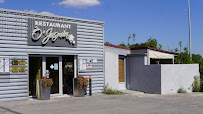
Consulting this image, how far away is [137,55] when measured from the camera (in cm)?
1666

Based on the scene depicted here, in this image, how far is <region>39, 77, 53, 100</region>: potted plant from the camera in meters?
11.7

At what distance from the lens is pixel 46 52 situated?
12.4 meters

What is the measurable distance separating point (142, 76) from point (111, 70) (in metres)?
2.46

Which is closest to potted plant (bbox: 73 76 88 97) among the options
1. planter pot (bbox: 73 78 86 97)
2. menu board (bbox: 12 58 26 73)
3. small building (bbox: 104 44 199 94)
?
planter pot (bbox: 73 78 86 97)

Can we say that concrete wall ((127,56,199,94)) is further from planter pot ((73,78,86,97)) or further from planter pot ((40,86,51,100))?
planter pot ((40,86,51,100))

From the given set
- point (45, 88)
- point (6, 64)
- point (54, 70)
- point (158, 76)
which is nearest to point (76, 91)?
point (54, 70)

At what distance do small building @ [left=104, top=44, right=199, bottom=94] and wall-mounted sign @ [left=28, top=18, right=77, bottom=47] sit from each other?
2889 mm

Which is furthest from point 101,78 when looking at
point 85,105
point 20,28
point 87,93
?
point 20,28

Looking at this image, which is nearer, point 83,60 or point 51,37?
point 51,37

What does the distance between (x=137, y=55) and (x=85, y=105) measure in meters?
7.25

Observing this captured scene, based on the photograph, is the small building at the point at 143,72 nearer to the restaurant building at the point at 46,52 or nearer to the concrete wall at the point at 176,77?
the concrete wall at the point at 176,77

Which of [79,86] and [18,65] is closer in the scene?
[18,65]

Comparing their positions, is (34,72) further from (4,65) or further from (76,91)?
(76,91)

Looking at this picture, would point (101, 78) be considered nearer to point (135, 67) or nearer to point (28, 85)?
point (135, 67)
